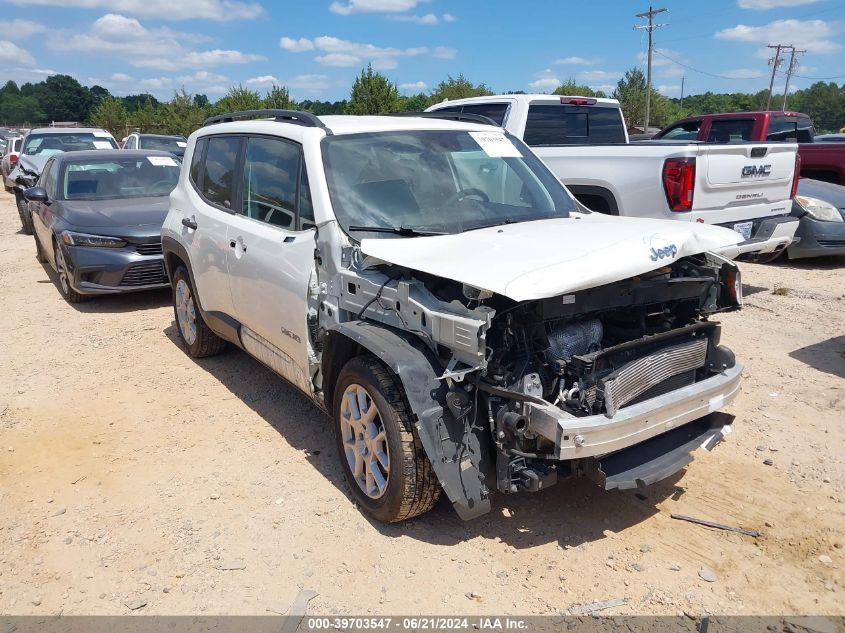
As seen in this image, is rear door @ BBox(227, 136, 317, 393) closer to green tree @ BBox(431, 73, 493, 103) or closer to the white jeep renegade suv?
the white jeep renegade suv

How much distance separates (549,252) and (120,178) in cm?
765

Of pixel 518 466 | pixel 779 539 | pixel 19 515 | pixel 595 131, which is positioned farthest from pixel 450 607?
pixel 595 131

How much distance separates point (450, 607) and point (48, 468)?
281 centimetres

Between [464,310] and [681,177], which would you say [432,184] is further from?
[681,177]

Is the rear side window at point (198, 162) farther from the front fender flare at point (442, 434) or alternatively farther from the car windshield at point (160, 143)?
the car windshield at point (160, 143)

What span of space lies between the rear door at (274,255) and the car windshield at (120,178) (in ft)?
16.3

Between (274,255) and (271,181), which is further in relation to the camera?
(271,181)

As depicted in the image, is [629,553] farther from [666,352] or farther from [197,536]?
[197,536]

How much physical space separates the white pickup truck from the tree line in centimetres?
2042

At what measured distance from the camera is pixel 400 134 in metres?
4.20

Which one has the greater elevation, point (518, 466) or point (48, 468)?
point (518, 466)

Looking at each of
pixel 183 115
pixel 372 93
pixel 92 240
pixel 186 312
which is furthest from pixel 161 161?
pixel 183 115

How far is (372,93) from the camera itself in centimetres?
2736

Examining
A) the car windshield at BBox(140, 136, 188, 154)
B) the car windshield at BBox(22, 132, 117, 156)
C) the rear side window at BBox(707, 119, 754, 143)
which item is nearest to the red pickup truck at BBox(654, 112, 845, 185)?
the rear side window at BBox(707, 119, 754, 143)
